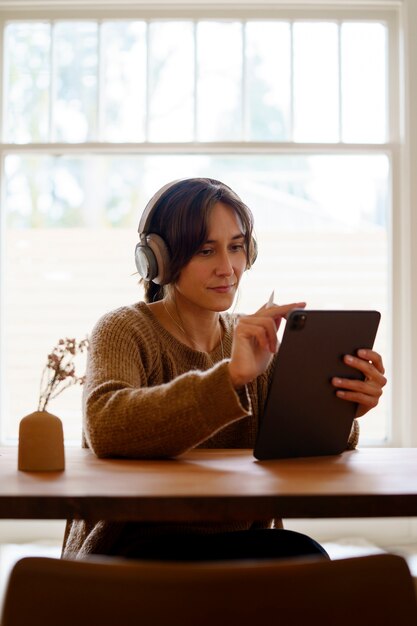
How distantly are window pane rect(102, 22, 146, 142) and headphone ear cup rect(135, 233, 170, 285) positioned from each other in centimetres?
208

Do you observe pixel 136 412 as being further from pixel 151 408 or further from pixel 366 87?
pixel 366 87

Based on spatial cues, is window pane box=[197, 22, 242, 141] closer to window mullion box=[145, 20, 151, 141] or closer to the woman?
window mullion box=[145, 20, 151, 141]

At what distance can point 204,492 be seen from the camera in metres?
1.17

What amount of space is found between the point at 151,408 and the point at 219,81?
2.78 m

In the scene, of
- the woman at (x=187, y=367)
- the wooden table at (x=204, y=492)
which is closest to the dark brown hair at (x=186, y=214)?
the woman at (x=187, y=367)

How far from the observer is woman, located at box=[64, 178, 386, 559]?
1433mm

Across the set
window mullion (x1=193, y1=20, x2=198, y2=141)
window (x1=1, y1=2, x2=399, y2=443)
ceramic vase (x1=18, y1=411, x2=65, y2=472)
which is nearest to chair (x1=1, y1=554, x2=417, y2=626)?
ceramic vase (x1=18, y1=411, x2=65, y2=472)

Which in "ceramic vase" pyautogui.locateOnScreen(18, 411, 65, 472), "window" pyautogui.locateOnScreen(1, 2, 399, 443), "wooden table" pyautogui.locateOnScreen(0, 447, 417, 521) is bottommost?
"wooden table" pyautogui.locateOnScreen(0, 447, 417, 521)

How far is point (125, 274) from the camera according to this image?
3912 millimetres

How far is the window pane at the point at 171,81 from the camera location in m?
3.91

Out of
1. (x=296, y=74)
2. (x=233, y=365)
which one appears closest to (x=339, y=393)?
(x=233, y=365)

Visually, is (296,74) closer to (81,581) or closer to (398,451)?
(398,451)

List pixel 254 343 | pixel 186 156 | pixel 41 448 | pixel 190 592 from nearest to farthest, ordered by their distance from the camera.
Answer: pixel 190 592
pixel 41 448
pixel 254 343
pixel 186 156

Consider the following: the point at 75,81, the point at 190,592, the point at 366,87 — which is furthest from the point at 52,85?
the point at 190,592
